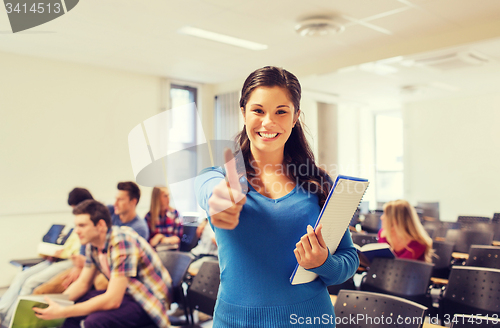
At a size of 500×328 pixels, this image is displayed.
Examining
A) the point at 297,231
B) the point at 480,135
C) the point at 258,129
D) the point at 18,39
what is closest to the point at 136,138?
the point at 258,129

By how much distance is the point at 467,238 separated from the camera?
4.53m

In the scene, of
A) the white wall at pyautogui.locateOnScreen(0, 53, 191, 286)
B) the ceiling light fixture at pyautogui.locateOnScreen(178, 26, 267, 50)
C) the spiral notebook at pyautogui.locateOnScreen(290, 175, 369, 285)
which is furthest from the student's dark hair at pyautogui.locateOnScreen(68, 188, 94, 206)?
the spiral notebook at pyautogui.locateOnScreen(290, 175, 369, 285)

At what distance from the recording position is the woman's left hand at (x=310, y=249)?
895 millimetres

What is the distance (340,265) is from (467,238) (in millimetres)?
4254

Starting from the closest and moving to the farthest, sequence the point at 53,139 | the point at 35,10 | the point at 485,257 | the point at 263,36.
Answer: the point at 485,257, the point at 35,10, the point at 263,36, the point at 53,139

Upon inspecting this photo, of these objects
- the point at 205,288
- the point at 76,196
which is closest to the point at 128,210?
the point at 76,196

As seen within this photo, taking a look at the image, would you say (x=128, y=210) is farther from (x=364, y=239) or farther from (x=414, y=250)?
(x=414, y=250)

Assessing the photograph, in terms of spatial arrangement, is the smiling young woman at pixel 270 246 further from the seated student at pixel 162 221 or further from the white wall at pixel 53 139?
the white wall at pixel 53 139

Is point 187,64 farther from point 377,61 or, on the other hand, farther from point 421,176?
point 421,176

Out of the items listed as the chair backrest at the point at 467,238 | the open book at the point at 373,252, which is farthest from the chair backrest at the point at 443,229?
the open book at the point at 373,252

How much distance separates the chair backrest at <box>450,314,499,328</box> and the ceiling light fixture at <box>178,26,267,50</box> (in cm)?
404

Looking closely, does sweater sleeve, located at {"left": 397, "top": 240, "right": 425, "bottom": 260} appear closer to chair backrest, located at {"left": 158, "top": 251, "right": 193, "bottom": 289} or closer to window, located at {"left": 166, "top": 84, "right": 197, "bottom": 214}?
chair backrest, located at {"left": 158, "top": 251, "right": 193, "bottom": 289}

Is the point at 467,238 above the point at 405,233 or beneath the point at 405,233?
beneath

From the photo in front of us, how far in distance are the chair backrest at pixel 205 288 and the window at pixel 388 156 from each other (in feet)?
27.5
